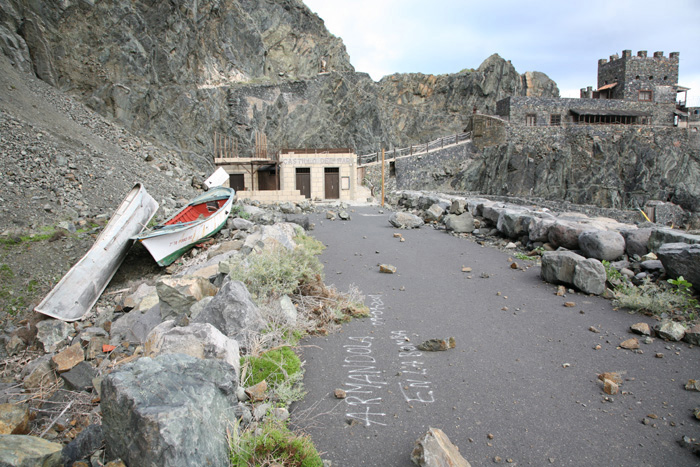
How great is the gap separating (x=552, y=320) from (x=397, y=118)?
6450 cm

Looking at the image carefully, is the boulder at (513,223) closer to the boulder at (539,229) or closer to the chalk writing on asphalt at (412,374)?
the boulder at (539,229)

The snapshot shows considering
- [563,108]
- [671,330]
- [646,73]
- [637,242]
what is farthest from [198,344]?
[646,73]

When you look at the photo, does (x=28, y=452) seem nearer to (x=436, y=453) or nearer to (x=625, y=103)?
(x=436, y=453)

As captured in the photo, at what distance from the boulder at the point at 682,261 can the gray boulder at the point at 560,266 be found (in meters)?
1.09

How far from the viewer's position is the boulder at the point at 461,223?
41.4 ft

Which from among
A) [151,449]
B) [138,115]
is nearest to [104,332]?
[151,449]

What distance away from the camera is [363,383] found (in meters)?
3.98

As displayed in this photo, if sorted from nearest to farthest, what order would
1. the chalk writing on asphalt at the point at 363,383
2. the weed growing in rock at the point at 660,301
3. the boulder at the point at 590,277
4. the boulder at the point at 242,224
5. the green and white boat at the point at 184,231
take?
the chalk writing on asphalt at the point at 363,383 → the weed growing in rock at the point at 660,301 → the boulder at the point at 590,277 → the green and white boat at the point at 184,231 → the boulder at the point at 242,224

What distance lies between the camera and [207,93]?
4081 cm

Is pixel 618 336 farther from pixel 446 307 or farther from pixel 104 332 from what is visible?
pixel 104 332

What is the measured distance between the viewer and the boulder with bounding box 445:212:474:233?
12.6 m

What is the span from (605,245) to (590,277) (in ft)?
3.91

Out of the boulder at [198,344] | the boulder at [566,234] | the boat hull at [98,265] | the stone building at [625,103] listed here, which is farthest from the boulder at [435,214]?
the stone building at [625,103]

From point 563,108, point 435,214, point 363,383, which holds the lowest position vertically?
point 363,383
